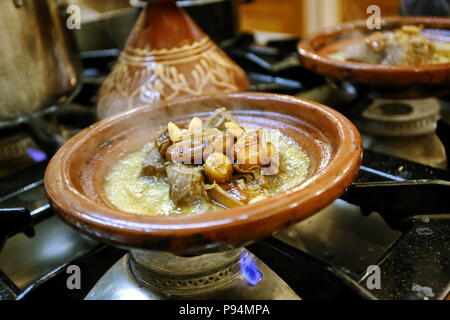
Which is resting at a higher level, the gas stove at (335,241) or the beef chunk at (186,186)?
the beef chunk at (186,186)

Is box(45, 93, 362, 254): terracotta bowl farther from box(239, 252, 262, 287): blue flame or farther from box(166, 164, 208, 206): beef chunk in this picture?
box(239, 252, 262, 287): blue flame

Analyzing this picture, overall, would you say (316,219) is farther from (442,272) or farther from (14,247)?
(14,247)

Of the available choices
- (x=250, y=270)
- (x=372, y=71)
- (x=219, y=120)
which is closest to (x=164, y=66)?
(x=219, y=120)

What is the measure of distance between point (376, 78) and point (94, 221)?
3.68 feet

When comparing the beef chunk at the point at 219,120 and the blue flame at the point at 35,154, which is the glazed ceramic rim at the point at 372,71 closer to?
the beef chunk at the point at 219,120

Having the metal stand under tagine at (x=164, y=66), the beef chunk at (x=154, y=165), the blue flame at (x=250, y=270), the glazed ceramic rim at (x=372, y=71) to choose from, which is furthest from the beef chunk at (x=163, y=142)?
the glazed ceramic rim at (x=372, y=71)

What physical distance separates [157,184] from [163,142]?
0.35 ft

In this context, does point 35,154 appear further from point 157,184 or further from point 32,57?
point 157,184

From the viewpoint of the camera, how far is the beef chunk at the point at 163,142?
3.43ft

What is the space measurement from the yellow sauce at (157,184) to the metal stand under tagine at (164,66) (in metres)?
0.52

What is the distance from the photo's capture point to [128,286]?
106cm

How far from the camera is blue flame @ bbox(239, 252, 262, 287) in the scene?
40.7 inches

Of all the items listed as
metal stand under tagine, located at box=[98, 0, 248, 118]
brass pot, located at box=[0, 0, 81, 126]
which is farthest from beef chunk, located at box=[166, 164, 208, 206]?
brass pot, located at box=[0, 0, 81, 126]

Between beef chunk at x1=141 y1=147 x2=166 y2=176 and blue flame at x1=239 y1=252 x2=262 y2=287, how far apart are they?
1.01ft
